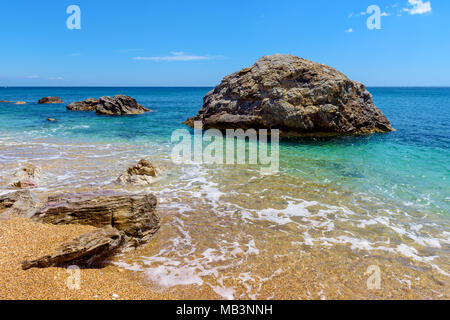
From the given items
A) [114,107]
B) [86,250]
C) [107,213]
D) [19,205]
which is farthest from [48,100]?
[86,250]

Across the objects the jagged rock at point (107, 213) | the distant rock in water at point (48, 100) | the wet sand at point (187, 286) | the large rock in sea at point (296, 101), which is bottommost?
the wet sand at point (187, 286)

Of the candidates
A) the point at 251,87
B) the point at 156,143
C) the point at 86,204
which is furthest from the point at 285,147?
the point at 86,204

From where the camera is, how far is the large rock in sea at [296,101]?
20500mm

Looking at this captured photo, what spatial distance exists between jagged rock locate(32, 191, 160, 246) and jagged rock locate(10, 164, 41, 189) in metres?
3.84

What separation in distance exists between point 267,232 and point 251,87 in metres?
17.1

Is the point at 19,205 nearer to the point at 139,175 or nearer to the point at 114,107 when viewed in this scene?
the point at 139,175

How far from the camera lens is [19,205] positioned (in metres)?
6.75

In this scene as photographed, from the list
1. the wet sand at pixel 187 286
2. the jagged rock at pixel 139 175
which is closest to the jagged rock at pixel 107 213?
the wet sand at pixel 187 286

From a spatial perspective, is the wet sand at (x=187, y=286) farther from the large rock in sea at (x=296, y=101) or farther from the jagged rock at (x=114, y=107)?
the jagged rock at (x=114, y=107)

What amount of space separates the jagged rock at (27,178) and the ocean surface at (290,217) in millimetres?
327

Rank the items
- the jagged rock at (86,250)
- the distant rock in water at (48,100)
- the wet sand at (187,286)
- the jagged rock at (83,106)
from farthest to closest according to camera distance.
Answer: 1. the distant rock in water at (48,100)
2. the jagged rock at (83,106)
3. the jagged rock at (86,250)
4. the wet sand at (187,286)

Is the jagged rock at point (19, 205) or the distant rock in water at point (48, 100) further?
the distant rock in water at point (48, 100)

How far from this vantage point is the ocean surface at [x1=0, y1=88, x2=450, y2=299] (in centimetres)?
533

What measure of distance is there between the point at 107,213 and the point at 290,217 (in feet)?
15.9
